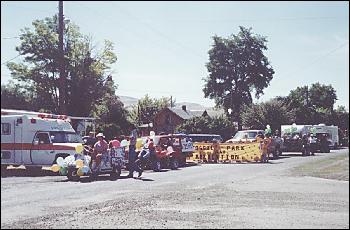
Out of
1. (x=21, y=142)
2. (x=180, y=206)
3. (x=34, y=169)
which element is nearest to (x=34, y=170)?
(x=34, y=169)

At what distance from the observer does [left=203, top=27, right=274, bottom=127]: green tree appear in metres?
5.19

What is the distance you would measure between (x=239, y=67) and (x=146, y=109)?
1.36 m

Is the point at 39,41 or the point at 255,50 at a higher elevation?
the point at 255,50

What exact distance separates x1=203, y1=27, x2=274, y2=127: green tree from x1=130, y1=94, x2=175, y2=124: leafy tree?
0.69m

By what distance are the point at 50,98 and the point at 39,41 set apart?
47 centimetres

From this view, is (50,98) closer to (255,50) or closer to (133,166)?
(255,50)

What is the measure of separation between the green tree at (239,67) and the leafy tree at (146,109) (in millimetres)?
694

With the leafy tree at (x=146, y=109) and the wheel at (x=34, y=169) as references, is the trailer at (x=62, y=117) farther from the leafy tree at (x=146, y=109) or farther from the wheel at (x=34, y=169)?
the leafy tree at (x=146, y=109)

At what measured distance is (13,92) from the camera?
2.31m

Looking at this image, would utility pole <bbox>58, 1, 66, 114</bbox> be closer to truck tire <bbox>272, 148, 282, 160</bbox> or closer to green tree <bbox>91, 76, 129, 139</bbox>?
green tree <bbox>91, 76, 129, 139</bbox>

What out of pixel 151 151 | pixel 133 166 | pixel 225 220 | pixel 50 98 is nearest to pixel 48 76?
pixel 50 98

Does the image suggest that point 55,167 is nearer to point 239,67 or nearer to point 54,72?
point 54,72

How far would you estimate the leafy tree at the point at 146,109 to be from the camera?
5051mm

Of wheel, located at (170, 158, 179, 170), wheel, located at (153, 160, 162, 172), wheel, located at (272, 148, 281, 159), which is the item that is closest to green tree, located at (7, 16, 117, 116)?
wheel, located at (153, 160, 162, 172)
